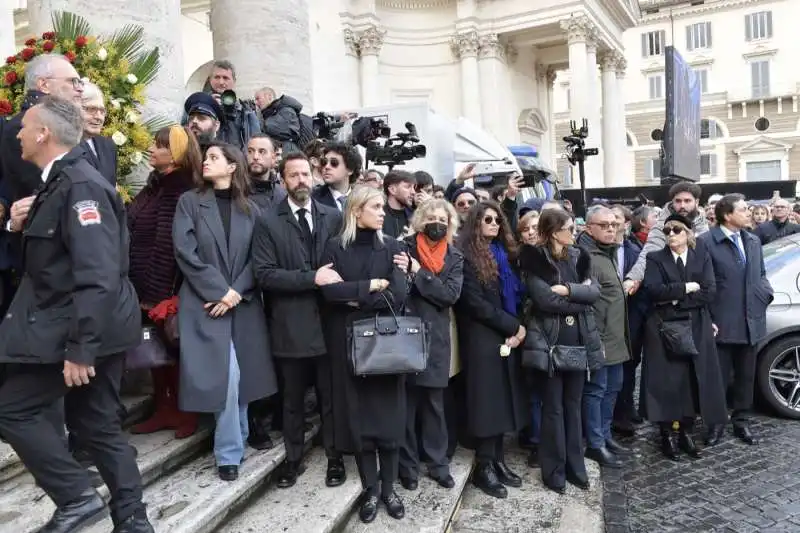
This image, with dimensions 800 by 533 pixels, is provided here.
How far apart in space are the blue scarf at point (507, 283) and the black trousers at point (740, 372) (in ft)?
7.33

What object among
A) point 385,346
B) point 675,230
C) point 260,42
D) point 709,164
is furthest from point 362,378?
point 709,164

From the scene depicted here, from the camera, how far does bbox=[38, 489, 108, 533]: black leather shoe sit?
2.85 m

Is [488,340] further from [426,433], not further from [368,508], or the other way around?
[368,508]

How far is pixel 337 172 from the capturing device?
4.77 m

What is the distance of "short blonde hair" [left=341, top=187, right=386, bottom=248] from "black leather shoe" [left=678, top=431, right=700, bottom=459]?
3.34 meters

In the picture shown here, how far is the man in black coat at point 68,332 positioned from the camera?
2.70m

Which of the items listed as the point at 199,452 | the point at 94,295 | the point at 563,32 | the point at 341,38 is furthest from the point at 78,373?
the point at 563,32

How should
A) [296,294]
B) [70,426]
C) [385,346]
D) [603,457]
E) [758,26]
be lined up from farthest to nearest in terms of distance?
[758,26] → [603,457] → [296,294] → [385,346] → [70,426]

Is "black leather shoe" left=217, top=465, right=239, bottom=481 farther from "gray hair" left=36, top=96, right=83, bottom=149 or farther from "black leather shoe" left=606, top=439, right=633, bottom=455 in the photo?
"black leather shoe" left=606, top=439, right=633, bottom=455

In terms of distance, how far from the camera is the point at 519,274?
4648 millimetres

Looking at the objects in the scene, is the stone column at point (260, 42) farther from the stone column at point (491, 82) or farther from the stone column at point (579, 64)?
the stone column at point (579, 64)

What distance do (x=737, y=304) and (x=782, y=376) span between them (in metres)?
1.07

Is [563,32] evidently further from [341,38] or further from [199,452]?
[199,452]

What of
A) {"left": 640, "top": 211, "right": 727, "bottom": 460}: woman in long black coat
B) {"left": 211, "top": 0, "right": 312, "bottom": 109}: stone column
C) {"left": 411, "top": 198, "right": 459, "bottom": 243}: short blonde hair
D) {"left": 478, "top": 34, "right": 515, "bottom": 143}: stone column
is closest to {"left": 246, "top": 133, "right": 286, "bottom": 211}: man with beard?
{"left": 411, "top": 198, "right": 459, "bottom": 243}: short blonde hair
